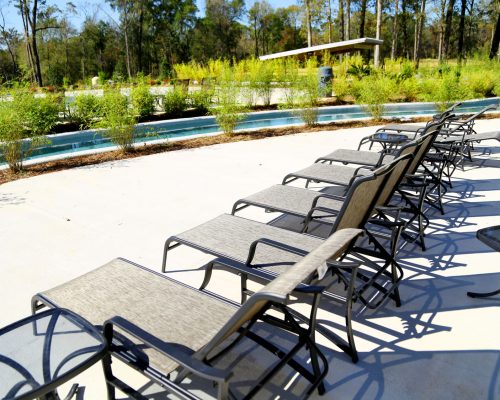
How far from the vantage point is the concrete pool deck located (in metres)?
1.88

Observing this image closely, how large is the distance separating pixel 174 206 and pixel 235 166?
1.83 metres

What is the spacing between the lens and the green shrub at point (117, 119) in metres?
6.77

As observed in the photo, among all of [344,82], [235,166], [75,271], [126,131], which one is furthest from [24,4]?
[75,271]

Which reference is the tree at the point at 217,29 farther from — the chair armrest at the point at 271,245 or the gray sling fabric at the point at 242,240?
the chair armrest at the point at 271,245

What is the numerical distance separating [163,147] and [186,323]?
626 centimetres

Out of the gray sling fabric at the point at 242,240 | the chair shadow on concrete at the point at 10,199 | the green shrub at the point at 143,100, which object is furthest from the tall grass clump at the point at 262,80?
the gray sling fabric at the point at 242,240

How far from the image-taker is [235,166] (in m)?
5.89

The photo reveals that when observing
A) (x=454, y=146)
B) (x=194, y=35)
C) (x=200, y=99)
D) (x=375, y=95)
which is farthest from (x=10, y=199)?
(x=194, y=35)

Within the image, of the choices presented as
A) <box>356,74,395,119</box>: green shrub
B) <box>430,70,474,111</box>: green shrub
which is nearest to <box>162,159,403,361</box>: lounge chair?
<box>356,74,395,119</box>: green shrub

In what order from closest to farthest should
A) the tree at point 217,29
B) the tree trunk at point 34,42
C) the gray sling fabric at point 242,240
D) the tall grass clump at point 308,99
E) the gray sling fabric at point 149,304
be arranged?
the gray sling fabric at point 149,304 → the gray sling fabric at point 242,240 → the tall grass clump at point 308,99 → the tree trunk at point 34,42 → the tree at point 217,29

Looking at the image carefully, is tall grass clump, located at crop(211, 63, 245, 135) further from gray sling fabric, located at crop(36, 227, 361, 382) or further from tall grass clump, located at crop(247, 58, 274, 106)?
gray sling fabric, located at crop(36, 227, 361, 382)

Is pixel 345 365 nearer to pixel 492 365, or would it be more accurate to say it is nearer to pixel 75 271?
pixel 492 365

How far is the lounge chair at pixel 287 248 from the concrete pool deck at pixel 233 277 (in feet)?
0.48

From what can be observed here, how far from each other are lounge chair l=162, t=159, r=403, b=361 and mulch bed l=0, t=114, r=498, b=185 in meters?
4.26
